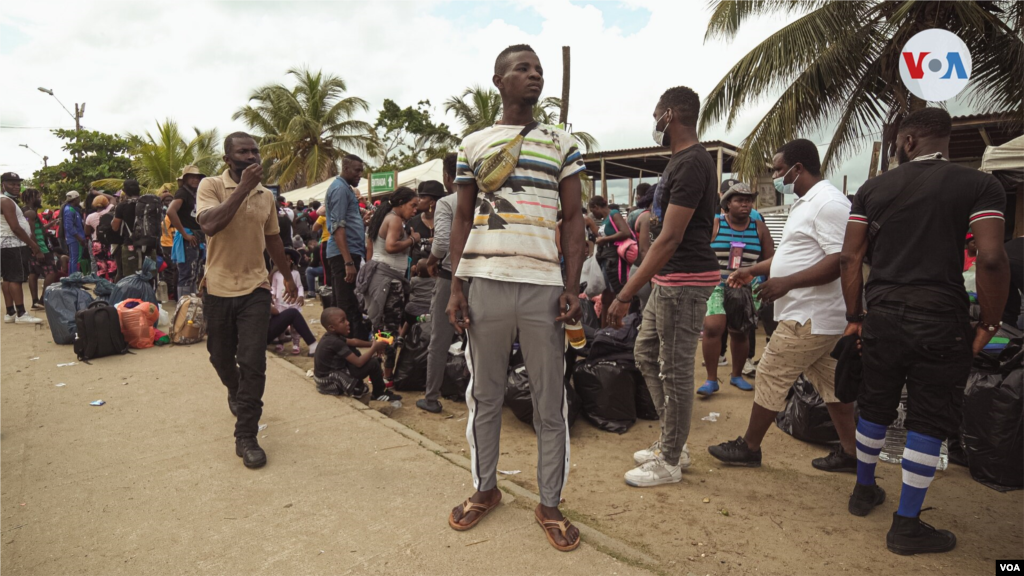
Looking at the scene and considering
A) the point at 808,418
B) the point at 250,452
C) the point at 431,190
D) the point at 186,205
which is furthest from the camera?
the point at 186,205

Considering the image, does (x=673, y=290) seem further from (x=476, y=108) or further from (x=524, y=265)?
(x=476, y=108)

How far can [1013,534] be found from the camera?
3041 mm

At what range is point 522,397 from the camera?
173 inches

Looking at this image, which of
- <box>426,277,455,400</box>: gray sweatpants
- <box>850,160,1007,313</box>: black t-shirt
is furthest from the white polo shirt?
<box>426,277,455,400</box>: gray sweatpants

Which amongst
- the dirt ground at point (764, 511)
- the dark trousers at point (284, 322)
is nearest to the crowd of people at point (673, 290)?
the dirt ground at point (764, 511)

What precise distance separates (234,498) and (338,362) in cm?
201

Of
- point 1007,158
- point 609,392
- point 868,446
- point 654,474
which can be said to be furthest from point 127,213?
point 1007,158

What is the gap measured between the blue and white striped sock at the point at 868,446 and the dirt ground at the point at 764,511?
231mm

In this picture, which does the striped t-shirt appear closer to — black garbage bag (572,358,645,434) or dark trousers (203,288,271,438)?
dark trousers (203,288,271,438)

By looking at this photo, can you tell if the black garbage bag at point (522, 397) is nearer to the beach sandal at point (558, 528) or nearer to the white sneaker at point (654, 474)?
the white sneaker at point (654, 474)

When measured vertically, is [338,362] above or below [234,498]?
above

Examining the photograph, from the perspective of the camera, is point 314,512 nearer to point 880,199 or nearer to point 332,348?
point 332,348

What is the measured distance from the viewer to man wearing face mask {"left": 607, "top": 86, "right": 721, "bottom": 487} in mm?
3145

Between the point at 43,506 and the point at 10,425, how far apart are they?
5.77 feet
